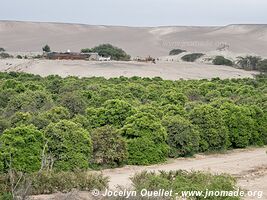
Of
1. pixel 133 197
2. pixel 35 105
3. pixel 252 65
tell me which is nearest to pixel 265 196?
pixel 133 197

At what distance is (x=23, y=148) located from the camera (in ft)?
65.2

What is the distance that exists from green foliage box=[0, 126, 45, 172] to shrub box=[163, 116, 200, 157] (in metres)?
6.39

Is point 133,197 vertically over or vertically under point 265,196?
over

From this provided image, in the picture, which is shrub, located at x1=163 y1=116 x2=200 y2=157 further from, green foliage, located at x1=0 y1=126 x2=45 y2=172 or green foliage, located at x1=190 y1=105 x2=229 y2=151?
green foliage, located at x1=0 y1=126 x2=45 y2=172

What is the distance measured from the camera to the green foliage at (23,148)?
19328mm

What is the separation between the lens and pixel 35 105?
29719 millimetres

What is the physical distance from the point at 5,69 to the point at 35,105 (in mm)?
50788

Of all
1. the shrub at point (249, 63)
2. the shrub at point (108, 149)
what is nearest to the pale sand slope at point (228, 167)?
the shrub at point (108, 149)

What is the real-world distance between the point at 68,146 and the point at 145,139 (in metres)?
3.64

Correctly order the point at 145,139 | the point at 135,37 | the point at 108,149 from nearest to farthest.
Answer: the point at 108,149, the point at 145,139, the point at 135,37

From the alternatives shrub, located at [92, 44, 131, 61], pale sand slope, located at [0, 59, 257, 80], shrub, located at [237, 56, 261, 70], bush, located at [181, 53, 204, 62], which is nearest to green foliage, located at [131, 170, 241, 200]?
pale sand slope, located at [0, 59, 257, 80]

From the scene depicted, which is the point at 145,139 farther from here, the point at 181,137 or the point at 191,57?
the point at 191,57

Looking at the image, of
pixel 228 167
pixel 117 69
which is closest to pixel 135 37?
pixel 117 69

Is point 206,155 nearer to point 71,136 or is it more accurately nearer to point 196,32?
point 71,136
